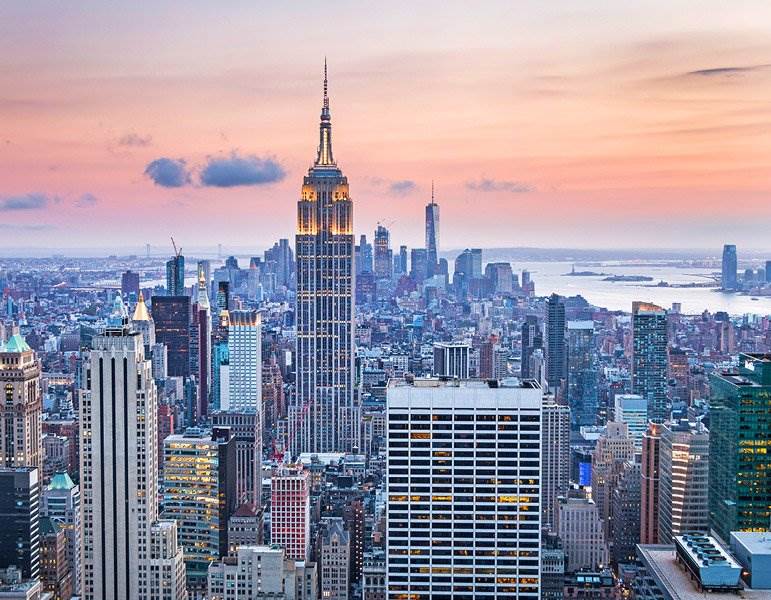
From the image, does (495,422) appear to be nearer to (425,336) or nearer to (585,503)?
(585,503)

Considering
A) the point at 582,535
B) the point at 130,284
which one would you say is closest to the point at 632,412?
the point at 582,535

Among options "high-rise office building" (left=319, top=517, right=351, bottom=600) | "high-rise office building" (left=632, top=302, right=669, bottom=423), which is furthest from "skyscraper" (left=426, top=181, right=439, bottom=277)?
"high-rise office building" (left=319, top=517, right=351, bottom=600)

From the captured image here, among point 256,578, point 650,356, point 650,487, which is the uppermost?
point 650,356

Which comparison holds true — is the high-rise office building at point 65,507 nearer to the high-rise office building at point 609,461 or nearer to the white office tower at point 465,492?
the white office tower at point 465,492

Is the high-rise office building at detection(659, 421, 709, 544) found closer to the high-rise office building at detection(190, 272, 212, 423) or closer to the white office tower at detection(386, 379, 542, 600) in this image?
the white office tower at detection(386, 379, 542, 600)

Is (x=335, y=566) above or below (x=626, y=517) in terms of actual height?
below

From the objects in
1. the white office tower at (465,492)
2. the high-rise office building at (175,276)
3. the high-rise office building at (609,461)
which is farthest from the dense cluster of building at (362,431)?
the high-rise office building at (175,276)

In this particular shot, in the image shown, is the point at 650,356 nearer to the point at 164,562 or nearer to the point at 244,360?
the point at 244,360
